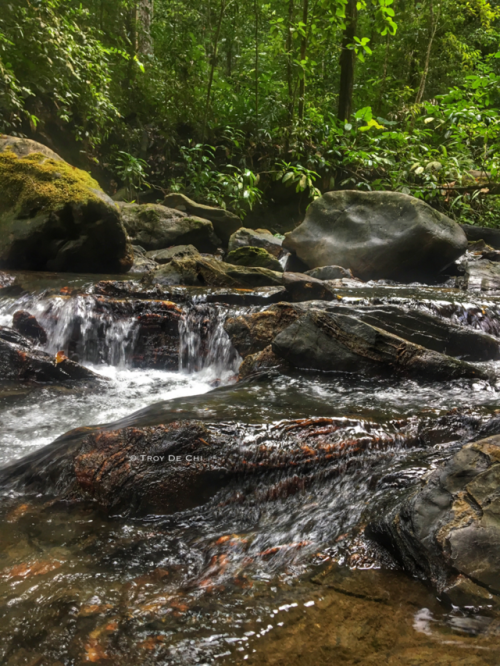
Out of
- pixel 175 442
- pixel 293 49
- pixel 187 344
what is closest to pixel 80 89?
pixel 293 49

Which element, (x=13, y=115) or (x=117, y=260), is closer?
(x=117, y=260)

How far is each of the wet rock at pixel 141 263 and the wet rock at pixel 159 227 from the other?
427 millimetres

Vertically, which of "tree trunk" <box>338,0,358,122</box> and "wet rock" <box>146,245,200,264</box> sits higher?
"tree trunk" <box>338,0,358,122</box>

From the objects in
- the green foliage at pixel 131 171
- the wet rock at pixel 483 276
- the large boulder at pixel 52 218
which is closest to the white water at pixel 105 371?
the large boulder at pixel 52 218

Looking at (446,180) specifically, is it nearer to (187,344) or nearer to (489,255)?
(489,255)

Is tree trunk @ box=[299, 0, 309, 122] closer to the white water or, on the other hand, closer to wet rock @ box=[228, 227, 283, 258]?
wet rock @ box=[228, 227, 283, 258]

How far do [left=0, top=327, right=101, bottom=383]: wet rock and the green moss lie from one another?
10.6 feet

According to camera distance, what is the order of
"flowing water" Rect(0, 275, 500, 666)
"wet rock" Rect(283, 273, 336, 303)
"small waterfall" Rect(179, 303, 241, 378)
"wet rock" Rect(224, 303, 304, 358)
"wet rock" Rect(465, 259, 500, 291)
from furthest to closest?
"wet rock" Rect(465, 259, 500, 291), "wet rock" Rect(283, 273, 336, 303), "small waterfall" Rect(179, 303, 241, 378), "wet rock" Rect(224, 303, 304, 358), "flowing water" Rect(0, 275, 500, 666)

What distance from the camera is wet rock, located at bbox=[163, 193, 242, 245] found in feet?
36.4

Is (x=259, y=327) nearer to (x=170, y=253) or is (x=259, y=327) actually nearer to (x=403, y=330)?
(x=403, y=330)

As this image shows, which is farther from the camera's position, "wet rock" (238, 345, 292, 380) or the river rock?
the river rock

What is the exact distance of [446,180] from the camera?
9.91 metres

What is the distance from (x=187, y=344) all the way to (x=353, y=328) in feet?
7.48

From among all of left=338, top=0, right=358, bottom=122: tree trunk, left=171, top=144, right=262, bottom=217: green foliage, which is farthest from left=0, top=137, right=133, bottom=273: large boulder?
left=338, top=0, right=358, bottom=122: tree trunk
